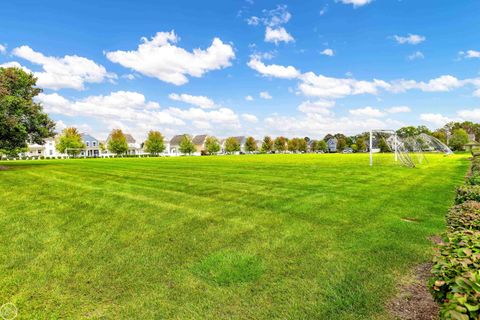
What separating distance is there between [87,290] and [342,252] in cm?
482

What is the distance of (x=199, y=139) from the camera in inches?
5044

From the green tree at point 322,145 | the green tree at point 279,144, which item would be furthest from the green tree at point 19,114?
the green tree at point 322,145

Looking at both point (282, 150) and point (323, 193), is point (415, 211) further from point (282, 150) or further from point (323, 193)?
point (282, 150)

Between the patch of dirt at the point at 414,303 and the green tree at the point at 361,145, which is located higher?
the green tree at the point at 361,145

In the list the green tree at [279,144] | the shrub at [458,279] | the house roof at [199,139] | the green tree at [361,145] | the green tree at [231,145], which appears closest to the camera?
the shrub at [458,279]

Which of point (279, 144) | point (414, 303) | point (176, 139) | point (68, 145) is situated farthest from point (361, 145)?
point (414, 303)

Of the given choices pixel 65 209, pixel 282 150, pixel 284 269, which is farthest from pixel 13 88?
pixel 282 150

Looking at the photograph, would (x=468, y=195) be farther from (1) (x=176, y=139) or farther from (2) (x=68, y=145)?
(1) (x=176, y=139)

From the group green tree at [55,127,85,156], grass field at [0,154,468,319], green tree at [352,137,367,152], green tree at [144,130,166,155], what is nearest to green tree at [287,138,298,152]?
green tree at [352,137,367,152]

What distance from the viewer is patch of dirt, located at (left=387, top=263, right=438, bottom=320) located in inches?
153

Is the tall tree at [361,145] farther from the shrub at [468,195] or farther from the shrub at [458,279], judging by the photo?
the shrub at [458,279]

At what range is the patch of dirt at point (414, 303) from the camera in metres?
3.89

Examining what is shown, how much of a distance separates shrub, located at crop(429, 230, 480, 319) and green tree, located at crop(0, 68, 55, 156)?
3019cm

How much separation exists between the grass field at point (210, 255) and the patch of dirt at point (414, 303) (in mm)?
160
